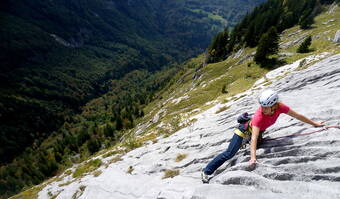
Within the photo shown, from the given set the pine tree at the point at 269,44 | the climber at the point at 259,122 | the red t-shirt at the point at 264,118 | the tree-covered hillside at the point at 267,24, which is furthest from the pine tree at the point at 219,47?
the red t-shirt at the point at 264,118

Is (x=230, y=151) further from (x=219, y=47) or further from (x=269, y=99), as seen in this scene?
(x=219, y=47)

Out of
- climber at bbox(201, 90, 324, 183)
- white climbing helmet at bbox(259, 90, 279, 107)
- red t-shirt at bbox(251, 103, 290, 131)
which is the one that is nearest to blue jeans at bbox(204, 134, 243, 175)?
climber at bbox(201, 90, 324, 183)

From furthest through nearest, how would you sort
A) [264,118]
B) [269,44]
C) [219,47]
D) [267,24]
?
[219,47], [267,24], [269,44], [264,118]

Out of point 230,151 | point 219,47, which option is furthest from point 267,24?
point 230,151

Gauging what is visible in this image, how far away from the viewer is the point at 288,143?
27.9ft

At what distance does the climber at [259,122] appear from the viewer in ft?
24.7

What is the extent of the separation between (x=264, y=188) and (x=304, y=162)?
7.25 ft

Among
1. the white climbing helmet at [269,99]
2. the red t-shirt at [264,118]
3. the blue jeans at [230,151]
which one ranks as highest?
the white climbing helmet at [269,99]

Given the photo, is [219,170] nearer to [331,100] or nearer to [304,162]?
[304,162]

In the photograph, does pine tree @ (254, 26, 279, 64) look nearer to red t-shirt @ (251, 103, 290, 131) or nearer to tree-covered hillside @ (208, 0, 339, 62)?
tree-covered hillside @ (208, 0, 339, 62)

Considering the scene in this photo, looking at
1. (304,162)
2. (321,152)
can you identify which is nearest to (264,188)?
(304,162)

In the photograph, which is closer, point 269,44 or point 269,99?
point 269,99

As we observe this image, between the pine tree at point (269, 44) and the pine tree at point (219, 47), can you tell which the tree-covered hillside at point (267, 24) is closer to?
the pine tree at point (219, 47)

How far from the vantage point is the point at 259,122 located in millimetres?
7758
